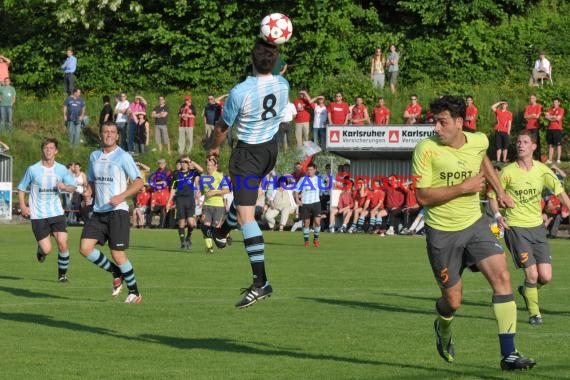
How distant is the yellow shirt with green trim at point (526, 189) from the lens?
13.1m

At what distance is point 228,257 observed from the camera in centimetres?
2244

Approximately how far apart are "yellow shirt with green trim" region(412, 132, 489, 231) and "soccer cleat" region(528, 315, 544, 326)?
3.62 m

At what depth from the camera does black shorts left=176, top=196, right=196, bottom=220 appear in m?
25.1

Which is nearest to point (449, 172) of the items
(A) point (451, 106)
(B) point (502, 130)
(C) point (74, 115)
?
(A) point (451, 106)

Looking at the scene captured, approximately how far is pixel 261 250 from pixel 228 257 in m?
11.7

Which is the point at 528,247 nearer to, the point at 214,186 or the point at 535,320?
the point at 535,320

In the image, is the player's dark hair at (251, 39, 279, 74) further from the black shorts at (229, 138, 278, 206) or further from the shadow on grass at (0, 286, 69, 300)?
the shadow on grass at (0, 286, 69, 300)

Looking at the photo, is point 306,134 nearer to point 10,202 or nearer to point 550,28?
point 10,202

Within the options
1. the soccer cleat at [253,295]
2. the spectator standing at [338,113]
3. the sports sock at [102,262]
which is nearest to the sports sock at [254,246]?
the soccer cleat at [253,295]

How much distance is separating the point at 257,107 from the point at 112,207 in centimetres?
390

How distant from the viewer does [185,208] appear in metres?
25.1

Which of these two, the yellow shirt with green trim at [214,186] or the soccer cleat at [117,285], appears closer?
the soccer cleat at [117,285]

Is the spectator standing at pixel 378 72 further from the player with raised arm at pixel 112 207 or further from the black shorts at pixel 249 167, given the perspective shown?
the black shorts at pixel 249 167

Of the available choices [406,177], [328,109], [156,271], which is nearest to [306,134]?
[328,109]
